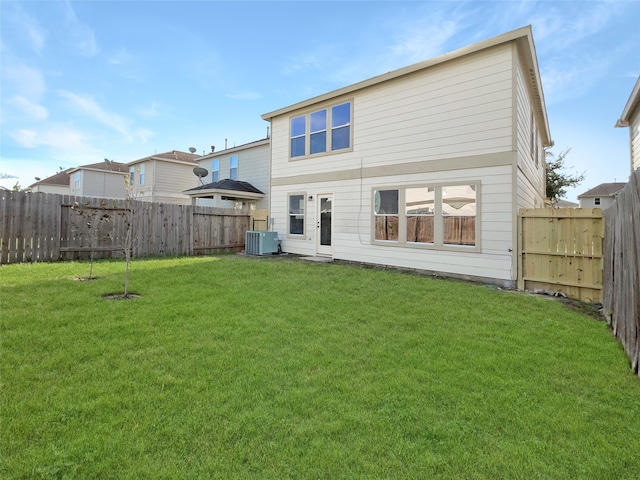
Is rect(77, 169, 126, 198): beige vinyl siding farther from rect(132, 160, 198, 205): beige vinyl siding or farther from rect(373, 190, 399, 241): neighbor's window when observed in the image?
rect(373, 190, 399, 241): neighbor's window

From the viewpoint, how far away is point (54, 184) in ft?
108

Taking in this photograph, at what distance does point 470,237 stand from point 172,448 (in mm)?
7580

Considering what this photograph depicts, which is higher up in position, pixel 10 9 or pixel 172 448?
pixel 10 9

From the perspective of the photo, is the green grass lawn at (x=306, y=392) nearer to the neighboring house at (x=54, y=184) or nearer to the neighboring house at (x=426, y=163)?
the neighboring house at (x=426, y=163)

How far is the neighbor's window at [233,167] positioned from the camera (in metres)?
19.4

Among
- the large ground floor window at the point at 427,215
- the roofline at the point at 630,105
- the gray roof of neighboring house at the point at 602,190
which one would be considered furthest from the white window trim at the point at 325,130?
the gray roof of neighboring house at the point at 602,190

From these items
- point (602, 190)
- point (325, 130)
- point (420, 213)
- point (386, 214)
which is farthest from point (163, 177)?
point (602, 190)

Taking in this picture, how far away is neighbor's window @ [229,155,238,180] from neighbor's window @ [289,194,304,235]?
8454mm

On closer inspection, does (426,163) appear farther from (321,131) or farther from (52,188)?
(52,188)

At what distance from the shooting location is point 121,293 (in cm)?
564

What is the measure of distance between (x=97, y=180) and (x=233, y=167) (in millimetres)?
15025

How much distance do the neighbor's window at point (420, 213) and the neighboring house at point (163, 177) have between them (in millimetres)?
18361

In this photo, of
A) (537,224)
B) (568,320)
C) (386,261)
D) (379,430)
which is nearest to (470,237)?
(537,224)

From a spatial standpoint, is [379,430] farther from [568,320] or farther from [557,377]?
[568,320]
